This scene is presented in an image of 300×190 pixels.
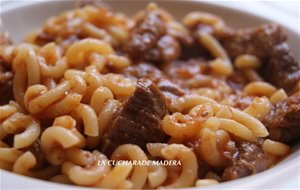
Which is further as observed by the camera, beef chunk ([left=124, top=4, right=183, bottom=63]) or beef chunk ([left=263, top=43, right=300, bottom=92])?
beef chunk ([left=124, top=4, right=183, bottom=63])

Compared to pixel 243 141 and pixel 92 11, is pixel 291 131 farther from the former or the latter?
pixel 92 11

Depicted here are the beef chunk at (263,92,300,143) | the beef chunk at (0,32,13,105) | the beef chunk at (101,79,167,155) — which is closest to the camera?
the beef chunk at (101,79,167,155)

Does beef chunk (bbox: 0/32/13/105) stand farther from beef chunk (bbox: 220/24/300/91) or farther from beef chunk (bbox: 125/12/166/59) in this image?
beef chunk (bbox: 220/24/300/91)

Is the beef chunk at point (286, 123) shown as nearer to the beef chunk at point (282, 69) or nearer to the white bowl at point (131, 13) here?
the beef chunk at point (282, 69)

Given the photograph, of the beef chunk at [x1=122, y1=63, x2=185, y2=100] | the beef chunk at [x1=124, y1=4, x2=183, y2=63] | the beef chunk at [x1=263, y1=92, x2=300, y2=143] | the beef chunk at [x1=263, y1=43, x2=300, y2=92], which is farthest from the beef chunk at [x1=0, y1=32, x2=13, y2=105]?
the beef chunk at [x1=263, y1=43, x2=300, y2=92]

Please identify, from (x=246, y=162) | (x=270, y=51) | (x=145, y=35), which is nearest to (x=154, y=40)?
(x=145, y=35)

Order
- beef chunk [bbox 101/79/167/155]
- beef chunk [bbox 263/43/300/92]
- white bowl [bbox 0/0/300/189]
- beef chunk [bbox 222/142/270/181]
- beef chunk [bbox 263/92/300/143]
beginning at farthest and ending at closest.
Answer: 1. white bowl [bbox 0/0/300/189]
2. beef chunk [bbox 263/43/300/92]
3. beef chunk [bbox 263/92/300/143]
4. beef chunk [bbox 101/79/167/155]
5. beef chunk [bbox 222/142/270/181]
